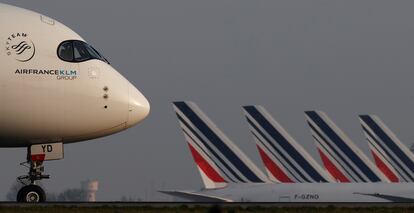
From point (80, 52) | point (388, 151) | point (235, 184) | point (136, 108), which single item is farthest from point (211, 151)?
point (80, 52)

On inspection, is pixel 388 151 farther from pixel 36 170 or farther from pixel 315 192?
pixel 36 170

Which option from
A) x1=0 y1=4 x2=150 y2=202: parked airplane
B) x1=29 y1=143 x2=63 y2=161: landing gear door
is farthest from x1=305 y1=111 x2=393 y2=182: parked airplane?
x1=29 y1=143 x2=63 y2=161: landing gear door

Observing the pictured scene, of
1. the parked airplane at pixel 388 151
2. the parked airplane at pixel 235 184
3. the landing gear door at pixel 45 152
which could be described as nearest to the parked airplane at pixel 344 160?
the parked airplane at pixel 388 151

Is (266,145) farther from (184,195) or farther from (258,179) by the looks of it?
(184,195)

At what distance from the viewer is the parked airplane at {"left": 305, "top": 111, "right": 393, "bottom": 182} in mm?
83125

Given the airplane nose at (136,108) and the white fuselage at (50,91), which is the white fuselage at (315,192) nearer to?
the airplane nose at (136,108)

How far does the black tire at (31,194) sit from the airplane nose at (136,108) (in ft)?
10.1

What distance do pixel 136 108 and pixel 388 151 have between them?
177 ft

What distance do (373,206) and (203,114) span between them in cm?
4485

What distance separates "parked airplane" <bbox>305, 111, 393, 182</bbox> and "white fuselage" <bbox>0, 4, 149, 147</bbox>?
1961 inches

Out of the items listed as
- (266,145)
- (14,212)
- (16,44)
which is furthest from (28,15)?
(266,145)

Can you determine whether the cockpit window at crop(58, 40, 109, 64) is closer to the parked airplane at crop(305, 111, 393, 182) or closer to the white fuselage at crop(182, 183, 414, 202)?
the white fuselage at crop(182, 183, 414, 202)

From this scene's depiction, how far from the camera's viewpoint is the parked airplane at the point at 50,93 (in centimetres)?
3312

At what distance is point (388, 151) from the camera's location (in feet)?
283
